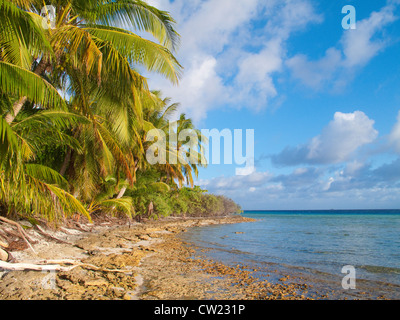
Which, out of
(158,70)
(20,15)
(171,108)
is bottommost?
(20,15)

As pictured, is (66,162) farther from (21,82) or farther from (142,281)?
(142,281)

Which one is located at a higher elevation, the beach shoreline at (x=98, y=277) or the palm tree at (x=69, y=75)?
the palm tree at (x=69, y=75)

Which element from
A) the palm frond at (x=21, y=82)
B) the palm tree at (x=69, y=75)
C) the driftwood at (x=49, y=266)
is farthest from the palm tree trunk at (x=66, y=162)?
the palm frond at (x=21, y=82)

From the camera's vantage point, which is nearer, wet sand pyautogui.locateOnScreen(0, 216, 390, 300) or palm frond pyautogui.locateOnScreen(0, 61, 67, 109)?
palm frond pyautogui.locateOnScreen(0, 61, 67, 109)

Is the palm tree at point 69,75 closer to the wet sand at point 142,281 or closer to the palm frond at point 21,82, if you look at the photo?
the palm frond at point 21,82

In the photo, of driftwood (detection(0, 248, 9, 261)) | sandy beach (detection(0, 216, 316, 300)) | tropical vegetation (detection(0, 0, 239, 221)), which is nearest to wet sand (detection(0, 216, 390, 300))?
sandy beach (detection(0, 216, 316, 300))

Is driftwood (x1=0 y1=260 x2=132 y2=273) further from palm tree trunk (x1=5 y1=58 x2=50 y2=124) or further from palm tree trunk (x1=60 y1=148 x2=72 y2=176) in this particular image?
palm tree trunk (x1=60 y1=148 x2=72 y2=176)

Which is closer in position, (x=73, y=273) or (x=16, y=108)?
(x=73, y=273)

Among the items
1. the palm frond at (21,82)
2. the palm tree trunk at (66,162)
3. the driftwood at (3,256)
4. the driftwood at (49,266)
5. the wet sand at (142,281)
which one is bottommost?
the wet sand at (142,281)

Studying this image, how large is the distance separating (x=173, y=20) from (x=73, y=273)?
6.87 meters

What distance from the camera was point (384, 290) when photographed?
Answer: 566cm
